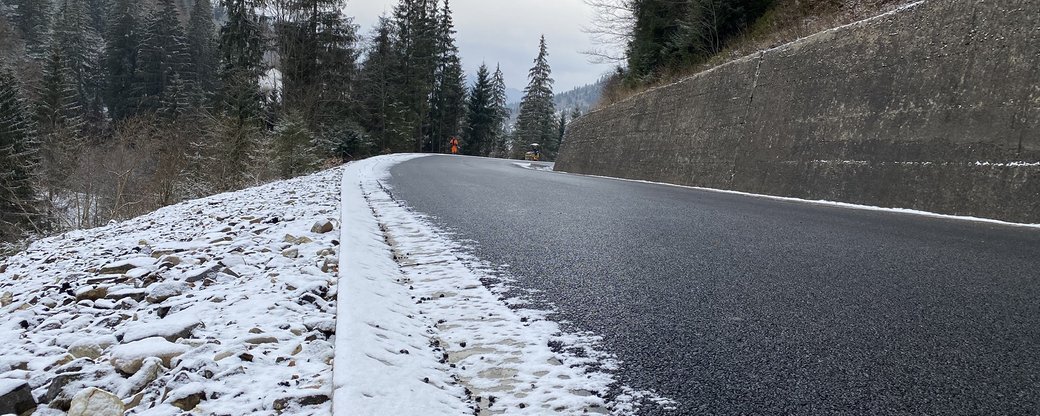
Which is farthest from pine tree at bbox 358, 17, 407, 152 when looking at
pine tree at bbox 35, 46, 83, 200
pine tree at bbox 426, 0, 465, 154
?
pine tree at bbox 35, 46, 83, 200

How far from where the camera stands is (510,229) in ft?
15.9

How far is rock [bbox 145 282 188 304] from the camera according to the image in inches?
113

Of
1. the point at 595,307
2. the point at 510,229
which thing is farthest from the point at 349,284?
the point at 510,229

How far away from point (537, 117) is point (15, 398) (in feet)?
203

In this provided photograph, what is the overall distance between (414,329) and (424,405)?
2.50 feet

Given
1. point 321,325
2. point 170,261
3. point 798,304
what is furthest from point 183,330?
point 798,304

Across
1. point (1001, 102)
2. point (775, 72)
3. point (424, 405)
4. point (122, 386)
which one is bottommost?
point (122, 386)

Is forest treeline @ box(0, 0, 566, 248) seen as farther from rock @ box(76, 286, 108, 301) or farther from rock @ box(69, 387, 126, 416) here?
rock @ box(69, 387, 126, 416)

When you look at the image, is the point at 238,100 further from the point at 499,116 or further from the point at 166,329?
the point at 499,116

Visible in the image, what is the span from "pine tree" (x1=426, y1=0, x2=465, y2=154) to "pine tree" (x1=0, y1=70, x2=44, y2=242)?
3290cm

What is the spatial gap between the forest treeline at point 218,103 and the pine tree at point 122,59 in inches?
7.6

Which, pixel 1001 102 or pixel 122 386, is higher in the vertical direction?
pixel 1001 102

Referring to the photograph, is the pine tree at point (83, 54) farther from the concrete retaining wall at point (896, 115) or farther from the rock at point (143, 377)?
the rock at point (143, 377)

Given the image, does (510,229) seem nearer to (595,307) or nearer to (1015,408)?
(595,307)
